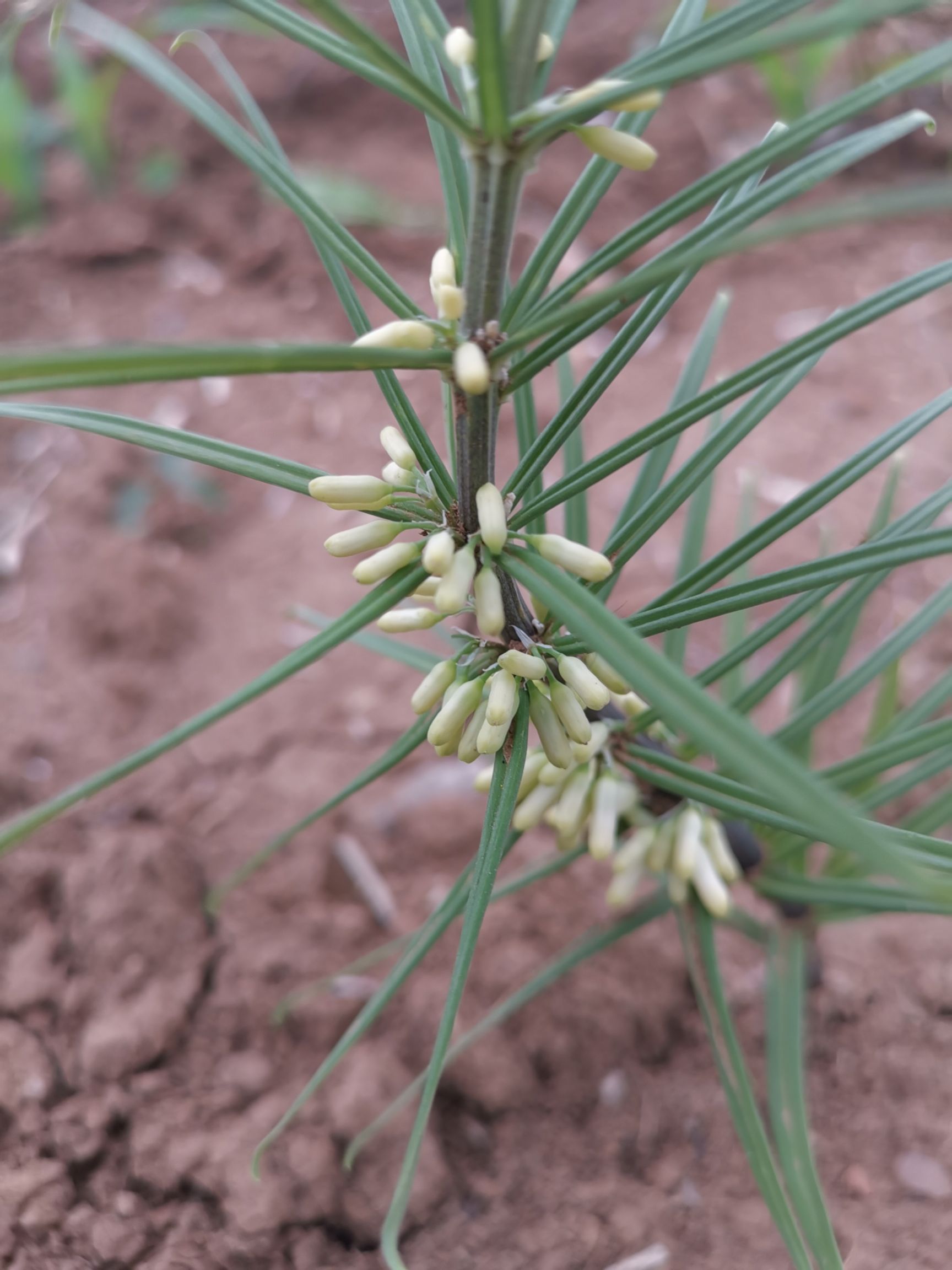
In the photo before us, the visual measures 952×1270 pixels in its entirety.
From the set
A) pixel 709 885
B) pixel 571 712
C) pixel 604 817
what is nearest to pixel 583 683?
pixel 571 712

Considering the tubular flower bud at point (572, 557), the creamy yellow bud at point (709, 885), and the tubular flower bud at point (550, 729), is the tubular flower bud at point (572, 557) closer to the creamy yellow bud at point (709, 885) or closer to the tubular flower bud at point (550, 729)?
the tubular flower bud at point (550, 729)

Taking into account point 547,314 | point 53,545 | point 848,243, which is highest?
point 848,243

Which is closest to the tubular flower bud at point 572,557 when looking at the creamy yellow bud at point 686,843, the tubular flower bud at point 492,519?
the tubular flower bud at point 492,519

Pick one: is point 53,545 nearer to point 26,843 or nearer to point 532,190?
point 26,843

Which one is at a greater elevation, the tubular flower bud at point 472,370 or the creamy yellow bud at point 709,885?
the tubular flower bud at point 472,370

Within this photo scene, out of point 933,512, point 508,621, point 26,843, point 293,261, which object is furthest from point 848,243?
point 26,843

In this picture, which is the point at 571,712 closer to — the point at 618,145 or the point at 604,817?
the point at 604,817
